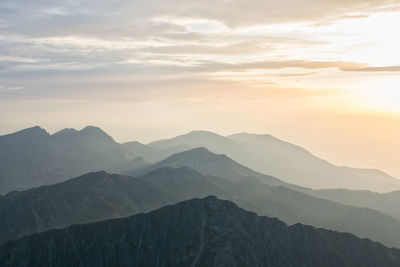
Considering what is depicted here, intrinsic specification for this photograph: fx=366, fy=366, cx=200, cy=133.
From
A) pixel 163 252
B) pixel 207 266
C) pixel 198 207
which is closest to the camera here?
pixel 207 266

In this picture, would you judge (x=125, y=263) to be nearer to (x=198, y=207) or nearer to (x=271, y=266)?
(x=198, y=207)

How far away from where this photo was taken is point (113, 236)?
18988 cm

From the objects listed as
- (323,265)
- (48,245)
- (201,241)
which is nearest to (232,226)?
(201,241)

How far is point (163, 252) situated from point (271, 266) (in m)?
54.5

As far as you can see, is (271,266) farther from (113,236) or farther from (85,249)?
(85,249)

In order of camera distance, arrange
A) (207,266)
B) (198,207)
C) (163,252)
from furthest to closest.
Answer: (198,207) < (163,252) < (207,266)

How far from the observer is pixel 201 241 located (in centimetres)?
18338

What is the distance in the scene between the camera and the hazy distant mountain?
584 ft

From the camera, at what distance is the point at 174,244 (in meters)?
185

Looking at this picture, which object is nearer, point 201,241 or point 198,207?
point 201,241

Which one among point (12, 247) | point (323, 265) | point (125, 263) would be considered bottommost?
point (323, 265)

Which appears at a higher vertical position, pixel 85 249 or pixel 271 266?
pixel 85 249

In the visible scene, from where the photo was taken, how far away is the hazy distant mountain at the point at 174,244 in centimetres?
17812

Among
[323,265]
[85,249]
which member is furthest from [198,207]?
Answer: [323,265]
